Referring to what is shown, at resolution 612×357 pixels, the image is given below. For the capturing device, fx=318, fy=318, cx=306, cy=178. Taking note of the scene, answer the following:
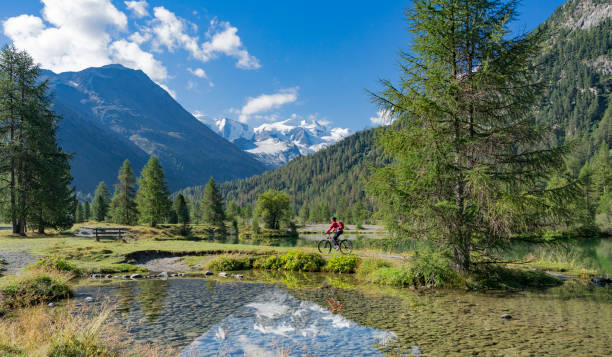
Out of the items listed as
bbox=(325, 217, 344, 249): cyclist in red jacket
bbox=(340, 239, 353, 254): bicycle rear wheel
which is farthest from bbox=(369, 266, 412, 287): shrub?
bbox=(340, 239, 353, 254): bicycle rear wheel

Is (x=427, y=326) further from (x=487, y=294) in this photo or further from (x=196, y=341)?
(x=196, y=341)

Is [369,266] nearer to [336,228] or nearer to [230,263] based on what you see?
[336,228]

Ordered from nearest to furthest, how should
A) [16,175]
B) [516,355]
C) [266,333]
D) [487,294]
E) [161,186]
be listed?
[516,355] < [266,333] < [487,294] < [16,175] < [161,186]

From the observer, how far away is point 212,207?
8694 cm

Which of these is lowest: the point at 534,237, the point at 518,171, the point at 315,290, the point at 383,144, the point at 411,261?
the point at 315,290

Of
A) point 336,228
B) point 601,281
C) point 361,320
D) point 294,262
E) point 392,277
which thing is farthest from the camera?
point 336,228

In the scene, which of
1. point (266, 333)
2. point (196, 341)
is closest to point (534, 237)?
point (266, 333)

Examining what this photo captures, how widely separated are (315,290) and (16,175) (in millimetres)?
39912

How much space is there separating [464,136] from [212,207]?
79757 mm

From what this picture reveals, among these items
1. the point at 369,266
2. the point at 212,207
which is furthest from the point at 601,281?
the point at 212,207

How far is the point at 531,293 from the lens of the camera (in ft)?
47.0

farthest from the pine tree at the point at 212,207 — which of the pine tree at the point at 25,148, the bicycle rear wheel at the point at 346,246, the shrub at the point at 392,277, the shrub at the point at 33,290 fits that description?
the shrub at the point at 392,277

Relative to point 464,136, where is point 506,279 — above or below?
below

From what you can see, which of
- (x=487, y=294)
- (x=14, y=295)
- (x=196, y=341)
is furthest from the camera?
(x=487, y=294)
